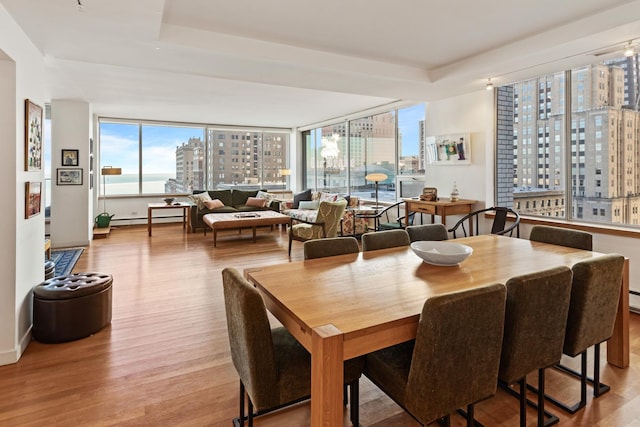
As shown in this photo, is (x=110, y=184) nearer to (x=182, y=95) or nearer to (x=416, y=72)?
(x=182, y=95)

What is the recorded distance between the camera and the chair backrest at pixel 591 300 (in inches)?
71.7

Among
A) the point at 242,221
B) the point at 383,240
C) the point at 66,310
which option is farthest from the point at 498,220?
the point at 66,310

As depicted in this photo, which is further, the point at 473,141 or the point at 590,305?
the point at 473,141

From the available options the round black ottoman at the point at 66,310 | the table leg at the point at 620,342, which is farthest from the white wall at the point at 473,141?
the round black ottoman at the point at 66,310

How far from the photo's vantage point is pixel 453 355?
1.38 meters

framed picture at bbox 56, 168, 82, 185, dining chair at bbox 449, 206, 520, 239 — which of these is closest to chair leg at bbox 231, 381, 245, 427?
dining chair at bbox 449, 206, 520, 239

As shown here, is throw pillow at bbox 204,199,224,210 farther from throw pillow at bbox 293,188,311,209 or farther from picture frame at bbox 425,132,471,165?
picture frame at bbox 425,132,471,165

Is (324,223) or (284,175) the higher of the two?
(284,175)

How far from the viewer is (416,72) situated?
4453mm

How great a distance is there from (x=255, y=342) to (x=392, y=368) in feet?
2.02

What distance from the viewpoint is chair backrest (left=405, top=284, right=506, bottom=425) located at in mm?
1332

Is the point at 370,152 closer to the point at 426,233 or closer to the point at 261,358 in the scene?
the point at 426,233

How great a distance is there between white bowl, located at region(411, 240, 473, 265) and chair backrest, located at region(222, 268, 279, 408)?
1146mm

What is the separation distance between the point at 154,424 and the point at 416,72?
4378mm
